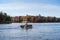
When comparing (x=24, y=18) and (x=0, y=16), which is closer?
(x=24, y=18)

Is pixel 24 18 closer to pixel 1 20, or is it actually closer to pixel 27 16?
pixel 27 16

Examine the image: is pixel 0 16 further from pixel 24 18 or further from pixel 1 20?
pixel 24 18

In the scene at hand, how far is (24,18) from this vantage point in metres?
27.8

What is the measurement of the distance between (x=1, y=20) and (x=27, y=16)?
14.3m

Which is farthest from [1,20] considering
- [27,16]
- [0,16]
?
[27,16]

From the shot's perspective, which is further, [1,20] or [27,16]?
[1,20]

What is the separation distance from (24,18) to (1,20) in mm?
15113

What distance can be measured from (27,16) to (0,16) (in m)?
13.1

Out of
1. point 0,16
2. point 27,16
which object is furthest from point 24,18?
point 0,16

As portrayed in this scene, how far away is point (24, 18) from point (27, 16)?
1293 mm

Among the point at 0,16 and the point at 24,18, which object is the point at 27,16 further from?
the point at 0,16

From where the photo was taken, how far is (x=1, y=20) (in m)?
41.6

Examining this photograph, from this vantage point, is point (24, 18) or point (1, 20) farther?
point (1, 20)

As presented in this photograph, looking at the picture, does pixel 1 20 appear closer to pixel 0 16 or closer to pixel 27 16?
pixel 0 16
